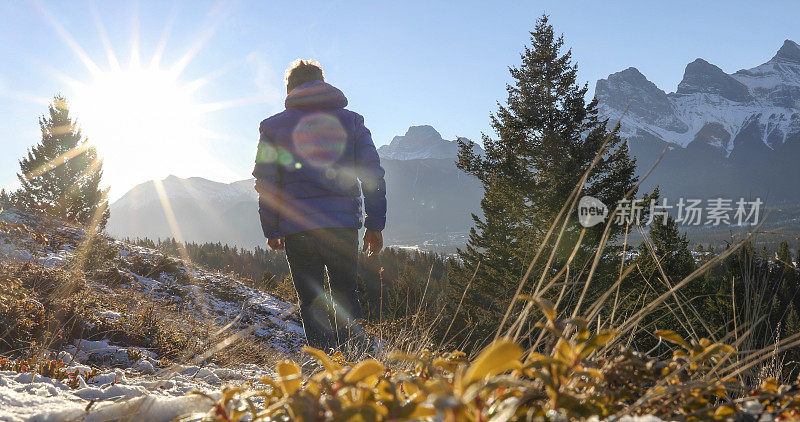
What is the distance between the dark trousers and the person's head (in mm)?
1341

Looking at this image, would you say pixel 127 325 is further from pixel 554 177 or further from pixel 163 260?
pixel 554 177

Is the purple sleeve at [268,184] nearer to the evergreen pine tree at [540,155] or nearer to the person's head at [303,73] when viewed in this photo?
the person's head at [303,73]

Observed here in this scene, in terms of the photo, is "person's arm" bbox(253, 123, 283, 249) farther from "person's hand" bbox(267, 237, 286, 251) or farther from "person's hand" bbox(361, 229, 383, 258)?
"person's hand" bbox(361, 229, 383, 258)

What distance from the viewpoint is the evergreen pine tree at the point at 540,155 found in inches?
562

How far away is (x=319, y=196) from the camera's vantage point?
3.18 m

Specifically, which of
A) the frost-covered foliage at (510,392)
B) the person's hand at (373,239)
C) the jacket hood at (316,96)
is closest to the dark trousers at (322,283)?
the person's hand at (373,239)

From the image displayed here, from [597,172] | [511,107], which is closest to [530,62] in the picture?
[511,107]

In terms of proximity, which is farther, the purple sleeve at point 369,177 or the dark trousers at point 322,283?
the purple sleeve at point 369,177

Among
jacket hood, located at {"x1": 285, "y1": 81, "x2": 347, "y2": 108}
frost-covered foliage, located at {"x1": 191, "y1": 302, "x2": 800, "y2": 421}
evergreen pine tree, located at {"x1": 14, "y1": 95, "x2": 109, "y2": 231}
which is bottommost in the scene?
frost-covered foliage, located at {"x1": 191, "y1": 302, "x2": 800, "y2": 421}

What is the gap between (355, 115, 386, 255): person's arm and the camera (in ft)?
11.0

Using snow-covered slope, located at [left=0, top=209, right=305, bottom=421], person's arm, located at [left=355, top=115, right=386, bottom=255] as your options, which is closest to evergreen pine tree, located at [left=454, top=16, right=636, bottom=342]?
snow-covered slope, located at [left=0, top=209, right=305, bottom=421]

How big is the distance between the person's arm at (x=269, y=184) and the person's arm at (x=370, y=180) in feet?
2.11

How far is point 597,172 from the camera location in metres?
14.6

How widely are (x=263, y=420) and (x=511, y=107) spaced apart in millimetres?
17469
